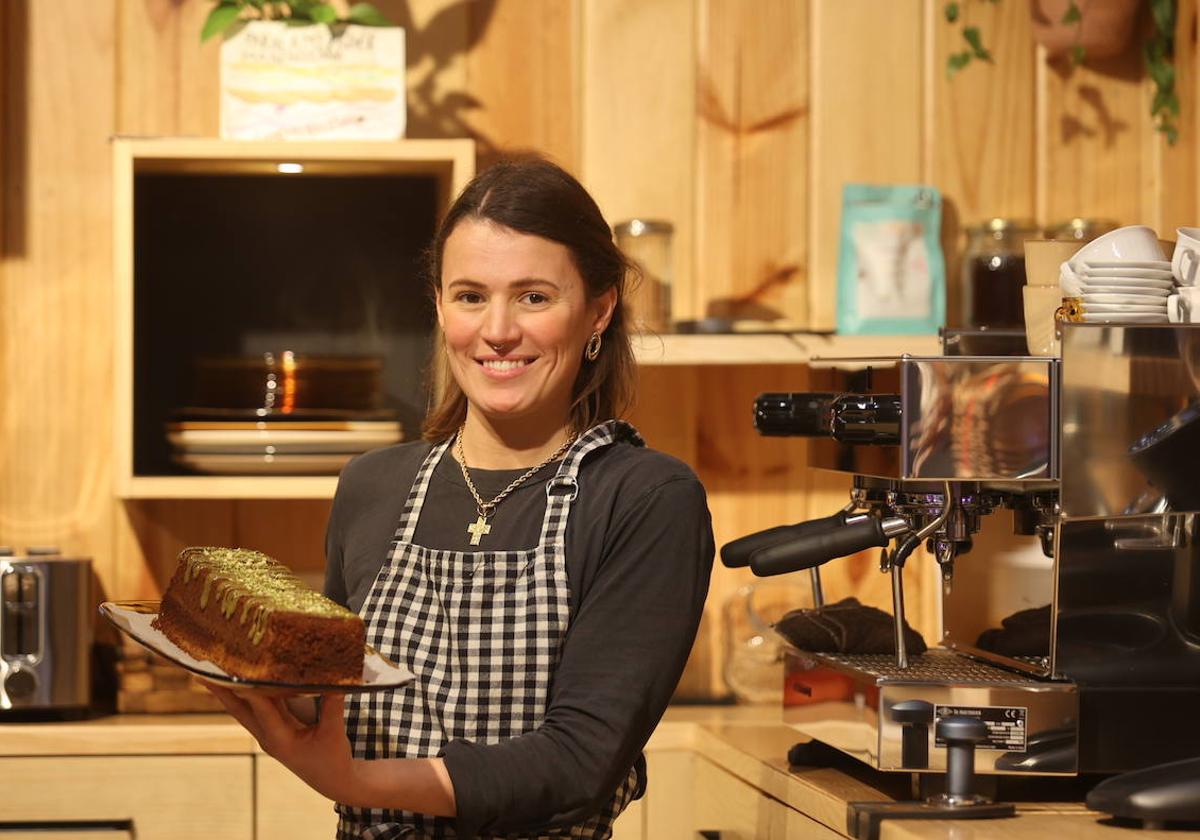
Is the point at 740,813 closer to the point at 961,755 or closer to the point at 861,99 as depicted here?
the point at 961,755

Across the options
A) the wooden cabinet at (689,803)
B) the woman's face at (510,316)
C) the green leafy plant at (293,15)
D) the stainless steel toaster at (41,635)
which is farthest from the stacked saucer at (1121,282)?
the stainless steel toaster at (41,635)

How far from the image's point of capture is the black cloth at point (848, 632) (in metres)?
1.60

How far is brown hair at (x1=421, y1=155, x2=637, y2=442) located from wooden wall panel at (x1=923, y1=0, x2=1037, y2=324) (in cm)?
96

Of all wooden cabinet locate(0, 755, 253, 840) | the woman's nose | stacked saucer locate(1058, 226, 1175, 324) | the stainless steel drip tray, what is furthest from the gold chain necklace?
wooden cabinet locate(0, 755, 253, 840)

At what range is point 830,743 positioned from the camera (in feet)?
5.11

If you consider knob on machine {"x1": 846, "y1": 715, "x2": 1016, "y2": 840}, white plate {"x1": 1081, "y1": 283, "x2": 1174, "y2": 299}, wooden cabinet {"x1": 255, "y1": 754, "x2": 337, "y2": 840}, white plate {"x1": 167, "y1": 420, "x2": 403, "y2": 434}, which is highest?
white plate {"x1": 1081, "y1": 283, "x2": 1174, "y2": 299}

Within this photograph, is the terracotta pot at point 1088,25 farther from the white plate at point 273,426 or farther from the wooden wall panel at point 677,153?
the white plate at point 273,426

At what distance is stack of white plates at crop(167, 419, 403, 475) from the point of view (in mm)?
2023

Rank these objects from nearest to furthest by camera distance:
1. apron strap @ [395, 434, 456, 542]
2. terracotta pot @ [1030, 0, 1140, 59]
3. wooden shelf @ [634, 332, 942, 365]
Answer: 1. apron strap @ [395, 434, 456, 542]
2. wooden shelf @ [634, 332, 942, 365]
3. terracotta pot @ [1030, 0, 1140, 59]

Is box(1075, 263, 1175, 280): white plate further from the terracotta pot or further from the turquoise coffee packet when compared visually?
the terracotta pot

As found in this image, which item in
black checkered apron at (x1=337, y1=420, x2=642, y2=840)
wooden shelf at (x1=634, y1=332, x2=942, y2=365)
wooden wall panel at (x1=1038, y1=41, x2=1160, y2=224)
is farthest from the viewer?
wooden wall panel at (x1=1038, y1=41, x2=1160, y2=224)

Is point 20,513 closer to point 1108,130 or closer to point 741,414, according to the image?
point 741,414

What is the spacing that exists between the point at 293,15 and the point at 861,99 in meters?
0.80

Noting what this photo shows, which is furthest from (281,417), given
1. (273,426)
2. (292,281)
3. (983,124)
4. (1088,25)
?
(1088,25)
